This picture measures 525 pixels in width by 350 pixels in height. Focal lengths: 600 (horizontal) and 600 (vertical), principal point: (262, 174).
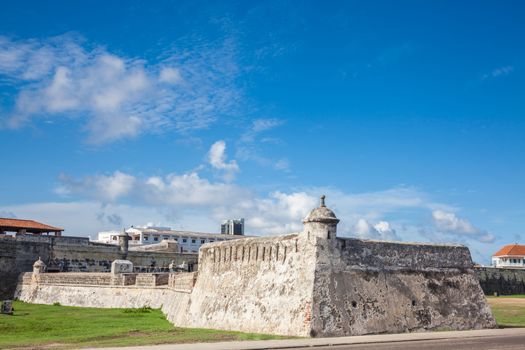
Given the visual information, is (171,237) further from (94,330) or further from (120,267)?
(94,330)

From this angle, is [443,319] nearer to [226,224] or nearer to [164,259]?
[164,259]

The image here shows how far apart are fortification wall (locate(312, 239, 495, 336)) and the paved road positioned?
7.62 feet

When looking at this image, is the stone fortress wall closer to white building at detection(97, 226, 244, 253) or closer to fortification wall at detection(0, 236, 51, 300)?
fortification wall at detection(0, 236, 51, 300)

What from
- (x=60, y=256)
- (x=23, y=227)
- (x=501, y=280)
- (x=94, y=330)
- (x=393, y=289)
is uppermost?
(x=23, y=227)

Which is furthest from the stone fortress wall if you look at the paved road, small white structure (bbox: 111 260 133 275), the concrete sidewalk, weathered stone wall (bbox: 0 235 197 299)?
weathered stone wall (bbox: 0 235 197 299)

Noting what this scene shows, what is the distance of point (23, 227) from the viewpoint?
57062 mm

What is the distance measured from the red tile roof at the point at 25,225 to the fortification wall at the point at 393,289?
143 feet

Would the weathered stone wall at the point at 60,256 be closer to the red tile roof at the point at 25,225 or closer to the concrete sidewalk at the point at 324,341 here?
the red tile roof at the point at 25,225

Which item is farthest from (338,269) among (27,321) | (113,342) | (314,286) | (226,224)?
(226,224)

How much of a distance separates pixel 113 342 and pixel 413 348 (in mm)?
9125

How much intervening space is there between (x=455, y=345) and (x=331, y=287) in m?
4.42

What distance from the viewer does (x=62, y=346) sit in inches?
727

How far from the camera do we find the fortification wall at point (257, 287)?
19.8 metres

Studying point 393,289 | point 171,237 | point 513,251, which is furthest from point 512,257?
point 393,289
